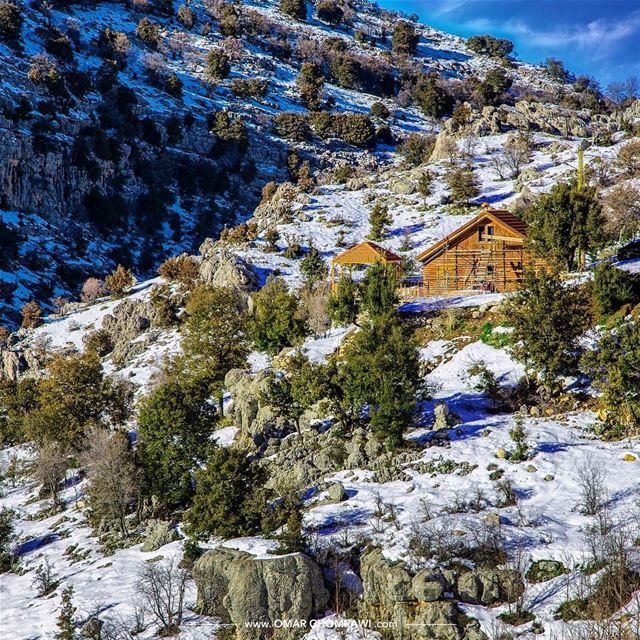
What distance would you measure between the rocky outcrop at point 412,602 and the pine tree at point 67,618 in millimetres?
8851

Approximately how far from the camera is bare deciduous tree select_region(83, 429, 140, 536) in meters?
24.3

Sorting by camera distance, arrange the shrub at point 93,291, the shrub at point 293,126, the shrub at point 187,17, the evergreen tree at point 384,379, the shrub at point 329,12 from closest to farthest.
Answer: the evergreen tree at point 384,379 → the shrub at point 93,291 → the shrub at point 293,126 → the shrub at point 187,17 → the shrub at point 329,12

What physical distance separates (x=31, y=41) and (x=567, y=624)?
123 m

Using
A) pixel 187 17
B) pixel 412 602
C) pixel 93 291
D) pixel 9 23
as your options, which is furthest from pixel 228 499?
pixel 187 17

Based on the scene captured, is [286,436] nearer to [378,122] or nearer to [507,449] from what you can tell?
[507,449]

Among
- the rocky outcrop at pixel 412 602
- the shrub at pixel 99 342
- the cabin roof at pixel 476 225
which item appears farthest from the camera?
the shrub at pixel 99 342

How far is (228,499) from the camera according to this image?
20.0 metres

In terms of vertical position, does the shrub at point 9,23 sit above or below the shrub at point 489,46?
below

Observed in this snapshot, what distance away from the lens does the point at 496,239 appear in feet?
145

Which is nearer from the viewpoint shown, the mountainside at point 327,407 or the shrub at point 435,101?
the mountainside at point 327,407

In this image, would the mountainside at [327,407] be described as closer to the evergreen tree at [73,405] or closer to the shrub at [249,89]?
the evergreen tree at [73,405]

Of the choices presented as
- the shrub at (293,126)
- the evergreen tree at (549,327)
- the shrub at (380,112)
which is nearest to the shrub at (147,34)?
the shrub at (293,126)

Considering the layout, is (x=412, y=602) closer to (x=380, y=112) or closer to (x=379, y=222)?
(x=379, y=222)

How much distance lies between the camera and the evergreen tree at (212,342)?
3519 cm
